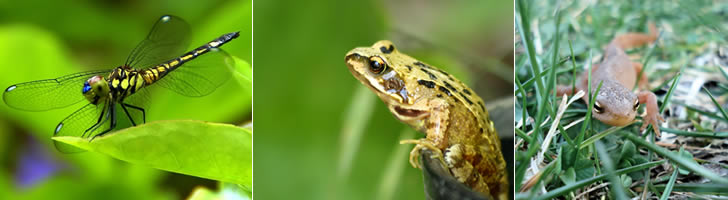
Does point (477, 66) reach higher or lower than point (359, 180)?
higher

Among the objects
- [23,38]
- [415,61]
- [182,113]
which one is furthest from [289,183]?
[23,38]

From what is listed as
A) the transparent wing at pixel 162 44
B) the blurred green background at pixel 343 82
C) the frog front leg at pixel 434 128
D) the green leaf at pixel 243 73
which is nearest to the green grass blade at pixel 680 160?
the blurred green background at pixel 343 82

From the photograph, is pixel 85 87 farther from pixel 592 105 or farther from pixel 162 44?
pixel 592 105

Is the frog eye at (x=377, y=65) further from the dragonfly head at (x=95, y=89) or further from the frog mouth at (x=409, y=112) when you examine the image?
the dragonfly head at (x=95, y=89)

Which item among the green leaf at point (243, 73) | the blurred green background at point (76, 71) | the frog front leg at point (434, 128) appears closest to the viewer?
the blurred green background at point (76, 71)

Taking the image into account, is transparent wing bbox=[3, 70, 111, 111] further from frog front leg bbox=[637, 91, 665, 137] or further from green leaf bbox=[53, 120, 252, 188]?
frog front leg bbox=[637, 91, 665, 137]

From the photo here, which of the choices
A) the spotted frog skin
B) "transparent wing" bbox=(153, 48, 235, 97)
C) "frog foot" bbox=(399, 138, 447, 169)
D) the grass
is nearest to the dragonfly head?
"transparent wing" bbox=(153, 48, 235, 97)

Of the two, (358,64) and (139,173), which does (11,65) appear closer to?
(139,173)
